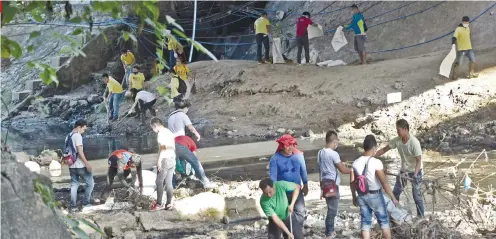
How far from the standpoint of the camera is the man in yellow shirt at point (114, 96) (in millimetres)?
24312

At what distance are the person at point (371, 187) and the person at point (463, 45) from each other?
10.6 metres

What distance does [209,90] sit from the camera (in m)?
25.5

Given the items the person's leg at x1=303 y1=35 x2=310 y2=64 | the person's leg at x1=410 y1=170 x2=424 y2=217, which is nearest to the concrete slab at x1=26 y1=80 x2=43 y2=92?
the person's leg at x1=303 y1=35 x2=310 y2=64

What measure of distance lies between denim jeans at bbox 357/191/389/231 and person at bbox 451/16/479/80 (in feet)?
35.0

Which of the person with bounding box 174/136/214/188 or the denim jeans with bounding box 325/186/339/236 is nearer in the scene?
the denim jeans with bounding box 325/186/339/236

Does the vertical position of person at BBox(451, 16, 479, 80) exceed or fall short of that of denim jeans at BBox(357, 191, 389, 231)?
it exceeds it

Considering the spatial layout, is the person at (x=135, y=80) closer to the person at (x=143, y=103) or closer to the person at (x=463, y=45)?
the person at (x=143, y=103)

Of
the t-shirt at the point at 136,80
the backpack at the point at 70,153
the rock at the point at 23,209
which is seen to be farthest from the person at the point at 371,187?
the t-shirt at the point at 136,80

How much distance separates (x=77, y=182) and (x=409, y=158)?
5240 millimetres

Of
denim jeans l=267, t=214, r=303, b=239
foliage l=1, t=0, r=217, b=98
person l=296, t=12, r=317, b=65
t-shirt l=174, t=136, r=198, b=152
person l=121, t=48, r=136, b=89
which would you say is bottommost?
denim jeans l=267, t=214, r=303, b=239

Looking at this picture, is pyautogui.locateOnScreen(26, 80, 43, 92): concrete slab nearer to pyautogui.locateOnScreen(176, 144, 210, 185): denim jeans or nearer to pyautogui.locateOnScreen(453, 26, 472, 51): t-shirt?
pyautogui.locateOnScreen(453, 26, 472, 51): t-shirt

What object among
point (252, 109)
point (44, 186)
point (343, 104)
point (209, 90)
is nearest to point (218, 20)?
point (209, 90)

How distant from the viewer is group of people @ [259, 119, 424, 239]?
9.20 metres

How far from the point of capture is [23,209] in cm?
605
